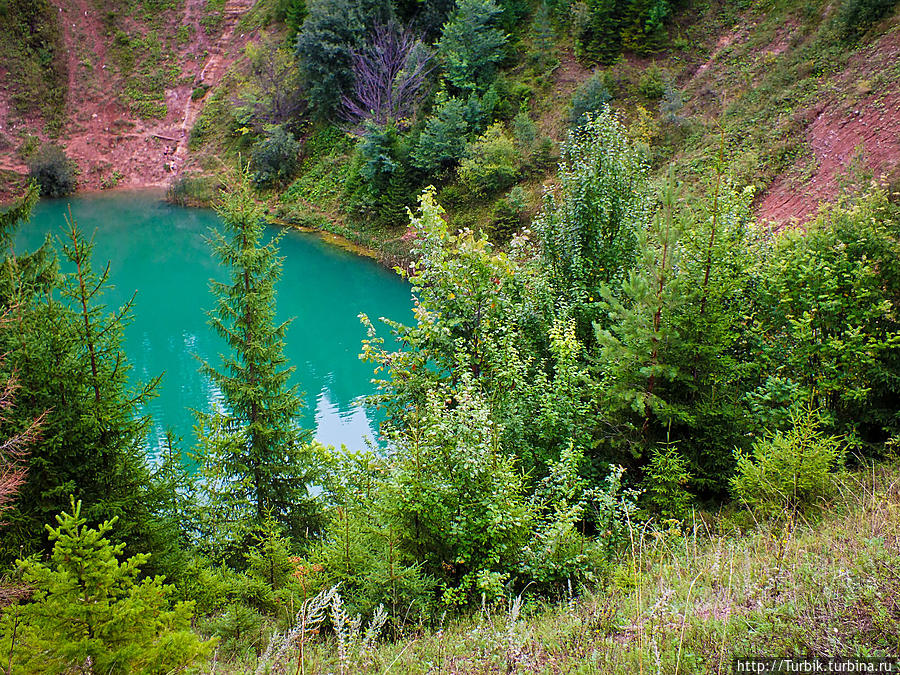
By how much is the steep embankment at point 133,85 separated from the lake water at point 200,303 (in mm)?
5333

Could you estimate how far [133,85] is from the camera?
44.2m

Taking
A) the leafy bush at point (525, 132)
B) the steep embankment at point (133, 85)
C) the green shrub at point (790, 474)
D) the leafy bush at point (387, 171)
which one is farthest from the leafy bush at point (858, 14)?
the steep embankment at point (133, 85)

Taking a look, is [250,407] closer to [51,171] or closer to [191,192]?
[191,192]

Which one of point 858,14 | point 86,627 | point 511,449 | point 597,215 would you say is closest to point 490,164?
point 858,14

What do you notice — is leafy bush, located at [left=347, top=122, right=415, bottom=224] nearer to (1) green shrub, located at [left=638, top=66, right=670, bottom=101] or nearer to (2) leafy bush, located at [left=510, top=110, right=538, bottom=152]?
(2) leafy bush, located at [left=510, top=110, right=538, bottom=152]

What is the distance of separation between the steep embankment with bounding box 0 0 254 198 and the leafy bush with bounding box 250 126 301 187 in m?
9.47

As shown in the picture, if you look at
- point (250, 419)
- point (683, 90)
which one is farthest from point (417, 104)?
point (250, 419)

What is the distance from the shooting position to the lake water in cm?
1719

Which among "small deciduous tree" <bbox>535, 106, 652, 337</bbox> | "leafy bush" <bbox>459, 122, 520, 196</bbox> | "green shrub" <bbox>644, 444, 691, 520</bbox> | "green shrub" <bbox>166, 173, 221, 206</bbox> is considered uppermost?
"green shrub" <bbox>166, 173, 221, 206</bbox>

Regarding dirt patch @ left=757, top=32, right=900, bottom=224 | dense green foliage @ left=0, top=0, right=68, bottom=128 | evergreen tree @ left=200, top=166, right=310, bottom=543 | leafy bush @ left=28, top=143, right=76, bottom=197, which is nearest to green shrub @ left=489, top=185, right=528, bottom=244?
dirt patch @ left=757, top=32, right=900, bottom=224

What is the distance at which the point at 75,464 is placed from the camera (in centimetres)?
756

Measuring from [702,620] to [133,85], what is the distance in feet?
173

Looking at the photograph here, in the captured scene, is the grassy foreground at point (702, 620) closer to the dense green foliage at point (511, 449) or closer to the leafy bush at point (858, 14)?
the dense green foliage at point (511, 449)

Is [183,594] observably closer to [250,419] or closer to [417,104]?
→ [250,419]
